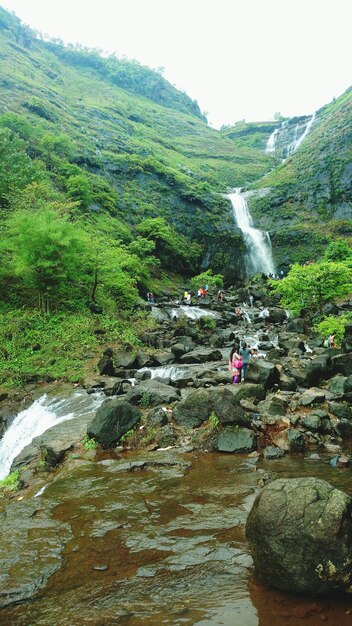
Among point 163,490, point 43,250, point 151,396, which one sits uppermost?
point 43,250

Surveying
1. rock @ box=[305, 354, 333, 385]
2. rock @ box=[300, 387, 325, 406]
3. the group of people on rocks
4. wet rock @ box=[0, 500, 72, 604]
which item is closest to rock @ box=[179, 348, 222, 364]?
the group of people on rocks

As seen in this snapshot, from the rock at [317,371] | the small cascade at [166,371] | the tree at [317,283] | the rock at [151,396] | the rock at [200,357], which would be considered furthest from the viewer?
the tree at [317,283]

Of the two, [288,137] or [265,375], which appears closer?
[265,375]

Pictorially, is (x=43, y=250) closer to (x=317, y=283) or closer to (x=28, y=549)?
(x=317, y=283)

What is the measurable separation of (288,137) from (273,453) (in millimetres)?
109990

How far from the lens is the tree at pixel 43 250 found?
72.8 feet

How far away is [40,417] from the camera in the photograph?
14.8 m

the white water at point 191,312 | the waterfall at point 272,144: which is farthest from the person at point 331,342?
the waterfall at point 272,144

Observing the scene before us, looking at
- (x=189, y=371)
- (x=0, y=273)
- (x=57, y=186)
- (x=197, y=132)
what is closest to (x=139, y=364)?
(x=189, y=371)

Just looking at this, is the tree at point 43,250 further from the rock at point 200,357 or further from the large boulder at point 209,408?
the large boulder at point 209,408

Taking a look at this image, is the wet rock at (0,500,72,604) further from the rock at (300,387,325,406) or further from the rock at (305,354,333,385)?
the rock at (305,354,333,385)

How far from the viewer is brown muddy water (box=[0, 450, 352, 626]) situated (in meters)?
4.23

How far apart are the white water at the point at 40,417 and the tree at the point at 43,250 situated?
9667 millimetres

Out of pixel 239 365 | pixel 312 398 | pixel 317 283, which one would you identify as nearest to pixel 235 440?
pixel 312 398
